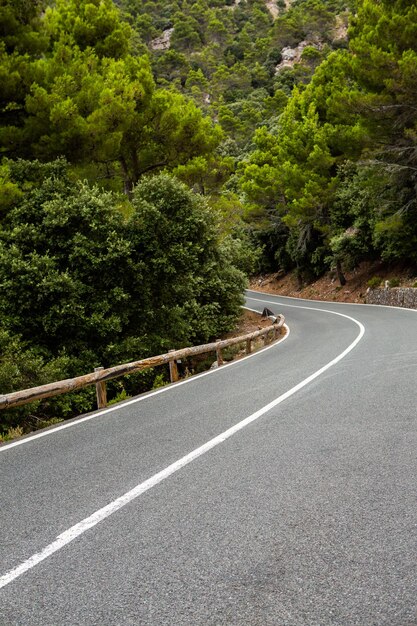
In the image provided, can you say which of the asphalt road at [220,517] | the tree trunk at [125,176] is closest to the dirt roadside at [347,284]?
the tree trunk at [125,176]

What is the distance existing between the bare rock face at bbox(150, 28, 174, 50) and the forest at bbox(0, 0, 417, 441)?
9876cm

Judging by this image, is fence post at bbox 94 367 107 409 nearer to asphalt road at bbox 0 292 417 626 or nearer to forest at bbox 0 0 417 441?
forest at bbox 0 0 417 441

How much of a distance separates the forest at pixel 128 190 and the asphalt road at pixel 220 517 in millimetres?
4414

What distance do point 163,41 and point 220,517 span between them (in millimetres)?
139624

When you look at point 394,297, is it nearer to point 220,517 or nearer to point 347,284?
point 347,284

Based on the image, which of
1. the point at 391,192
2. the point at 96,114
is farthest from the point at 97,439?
the point at 391,192

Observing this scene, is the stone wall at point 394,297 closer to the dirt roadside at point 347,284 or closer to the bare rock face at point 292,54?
the dirt roadside at point 347,284

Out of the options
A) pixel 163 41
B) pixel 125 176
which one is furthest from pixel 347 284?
pixel 163 41

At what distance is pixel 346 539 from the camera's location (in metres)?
3.06

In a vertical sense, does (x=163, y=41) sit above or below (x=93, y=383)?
above

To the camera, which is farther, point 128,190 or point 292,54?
point 292,54

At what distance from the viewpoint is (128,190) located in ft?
65.8

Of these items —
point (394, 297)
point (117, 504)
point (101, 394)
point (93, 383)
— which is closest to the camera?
point (117, 504)

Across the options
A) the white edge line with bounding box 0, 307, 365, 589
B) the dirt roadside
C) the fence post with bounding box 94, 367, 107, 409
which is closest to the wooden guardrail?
the fence post with bounding box 94, 367, 107, 409
